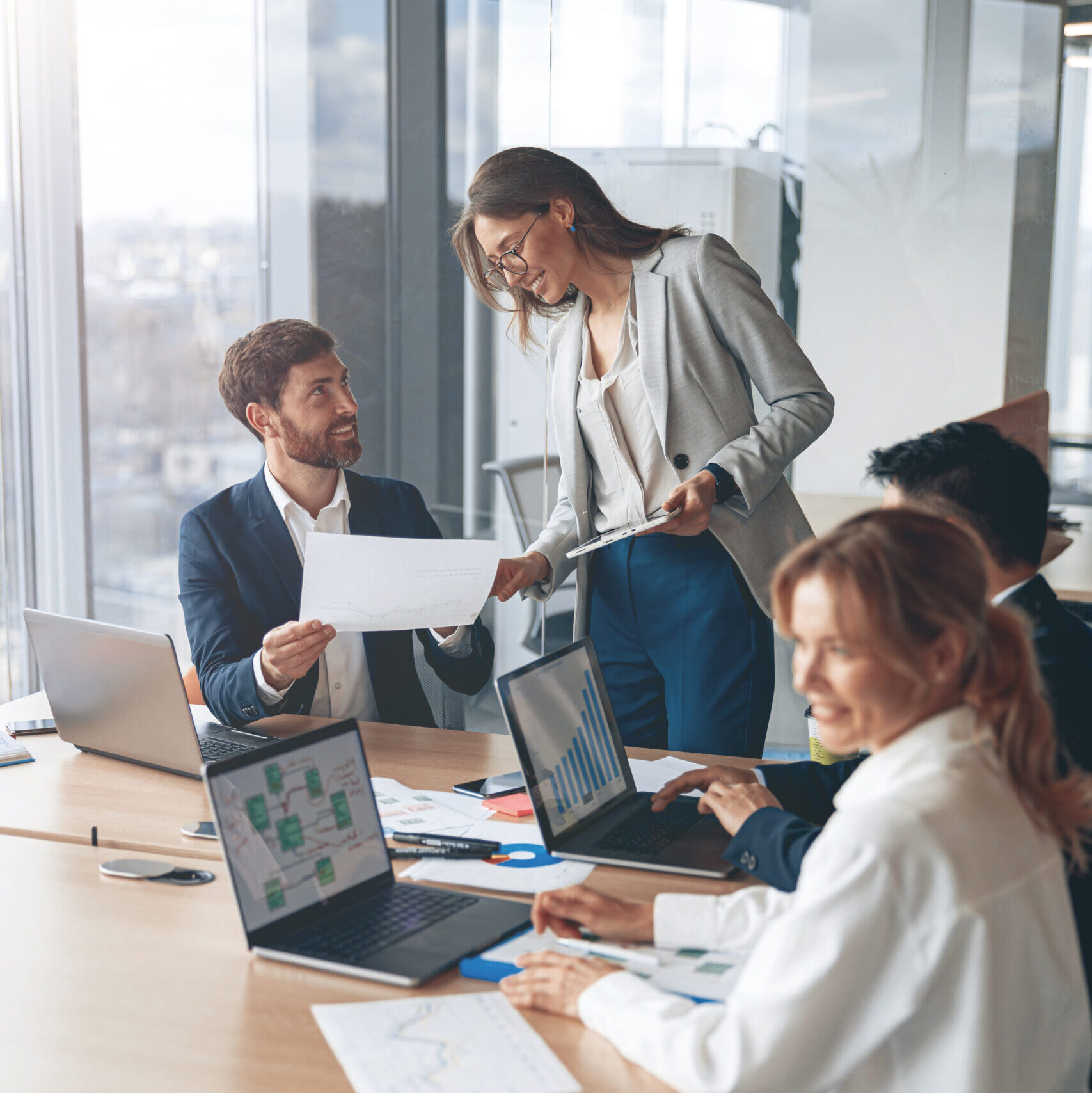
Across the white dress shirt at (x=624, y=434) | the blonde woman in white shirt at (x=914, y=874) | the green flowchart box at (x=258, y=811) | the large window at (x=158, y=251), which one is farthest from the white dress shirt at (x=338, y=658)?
the large window at (x=158, y=251)

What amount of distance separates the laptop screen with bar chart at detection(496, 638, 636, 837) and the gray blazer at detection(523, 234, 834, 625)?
0.51 meters

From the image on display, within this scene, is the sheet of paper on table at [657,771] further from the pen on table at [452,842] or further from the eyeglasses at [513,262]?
the eyeglasses at [513,262]

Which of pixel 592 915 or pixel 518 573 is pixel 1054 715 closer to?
pixel 592 915

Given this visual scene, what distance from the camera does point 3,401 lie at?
396 centimetres

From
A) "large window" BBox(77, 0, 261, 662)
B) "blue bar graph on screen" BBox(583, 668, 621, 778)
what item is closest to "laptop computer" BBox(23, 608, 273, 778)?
"blue bar graph on screen" BBox(583, 668, 621, 778)

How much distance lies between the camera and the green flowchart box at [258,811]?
4.17 feet

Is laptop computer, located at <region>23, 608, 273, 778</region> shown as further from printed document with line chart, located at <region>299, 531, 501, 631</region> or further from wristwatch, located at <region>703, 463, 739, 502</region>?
wristwatch, located at <region>703, 463, 739, 502</region>

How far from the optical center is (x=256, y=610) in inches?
88.1

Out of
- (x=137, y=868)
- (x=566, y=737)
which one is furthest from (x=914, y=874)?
(x=137, y=868)

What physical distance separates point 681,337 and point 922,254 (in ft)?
4.70

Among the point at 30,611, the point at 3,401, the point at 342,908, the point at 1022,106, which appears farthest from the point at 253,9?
the point at 342,908

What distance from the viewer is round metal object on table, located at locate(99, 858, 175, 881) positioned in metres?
1.48

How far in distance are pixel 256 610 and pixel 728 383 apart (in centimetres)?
→ 99

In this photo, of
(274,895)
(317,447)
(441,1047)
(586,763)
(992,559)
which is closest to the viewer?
(441,1047)
